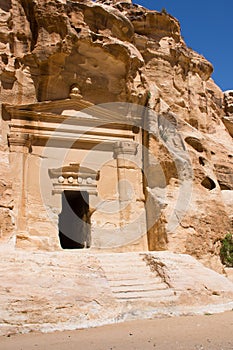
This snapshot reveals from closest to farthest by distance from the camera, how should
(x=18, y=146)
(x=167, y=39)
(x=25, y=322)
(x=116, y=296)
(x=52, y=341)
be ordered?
(x=52, y=341) → (x=25, y=322) → (x=116, y=296) → (x=18, y=146) → (x=167, y=39)

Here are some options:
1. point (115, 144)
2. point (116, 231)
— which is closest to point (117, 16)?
point (115, 144)

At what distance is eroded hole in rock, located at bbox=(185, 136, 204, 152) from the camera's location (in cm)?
1571

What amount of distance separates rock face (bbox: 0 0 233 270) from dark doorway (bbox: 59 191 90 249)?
744mm

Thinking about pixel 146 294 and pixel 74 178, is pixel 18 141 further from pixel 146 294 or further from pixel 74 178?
pixel 146 294

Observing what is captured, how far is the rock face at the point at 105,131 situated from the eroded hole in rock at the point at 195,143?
39mm

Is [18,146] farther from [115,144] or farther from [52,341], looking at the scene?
[52,341]

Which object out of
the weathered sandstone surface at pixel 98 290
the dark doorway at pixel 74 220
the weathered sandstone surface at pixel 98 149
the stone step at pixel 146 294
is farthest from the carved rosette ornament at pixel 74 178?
the stone step at pixel 146 294

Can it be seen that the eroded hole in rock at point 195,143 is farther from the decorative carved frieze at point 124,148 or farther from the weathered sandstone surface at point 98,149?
the decorative carved frieze at point 124,148

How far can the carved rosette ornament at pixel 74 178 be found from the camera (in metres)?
13.6

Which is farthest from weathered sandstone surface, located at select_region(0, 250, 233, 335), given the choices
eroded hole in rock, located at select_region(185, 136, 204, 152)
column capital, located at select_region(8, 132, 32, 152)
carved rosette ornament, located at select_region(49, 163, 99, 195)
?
eroded hole in rock, located at select_region(185, 136, 204, 152)

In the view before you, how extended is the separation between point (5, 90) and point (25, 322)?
8.66 meters

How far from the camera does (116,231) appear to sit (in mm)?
13984

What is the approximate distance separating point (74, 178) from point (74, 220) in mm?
2590

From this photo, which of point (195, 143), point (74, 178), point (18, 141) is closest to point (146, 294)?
point (74, 178)
